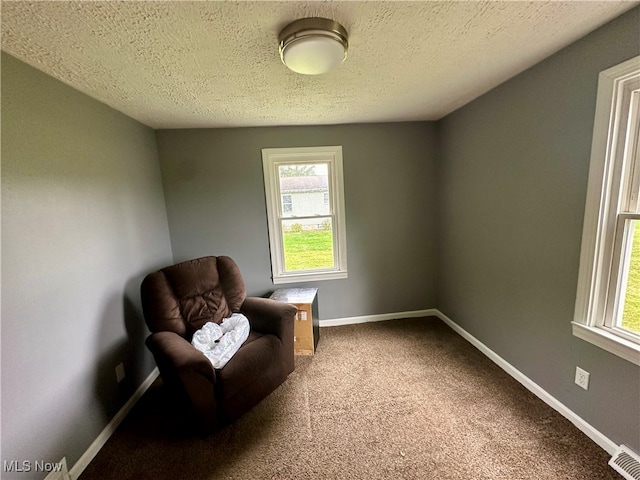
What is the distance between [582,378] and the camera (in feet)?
5.07

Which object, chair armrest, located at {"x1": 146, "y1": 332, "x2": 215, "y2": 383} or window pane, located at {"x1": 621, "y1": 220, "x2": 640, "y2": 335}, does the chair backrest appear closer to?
chair armrest, located at {"x1": 146, "y1": 332, "x2": 215, "y2": 383}

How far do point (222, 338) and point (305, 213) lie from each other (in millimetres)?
1535

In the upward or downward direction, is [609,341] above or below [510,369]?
above

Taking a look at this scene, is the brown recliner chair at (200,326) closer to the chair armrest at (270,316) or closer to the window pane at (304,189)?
the chair armrest at (270,316)

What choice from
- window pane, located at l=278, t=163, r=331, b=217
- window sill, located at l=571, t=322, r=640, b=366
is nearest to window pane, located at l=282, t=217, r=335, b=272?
window pane, located at l=278, t=163, r=331, b=217

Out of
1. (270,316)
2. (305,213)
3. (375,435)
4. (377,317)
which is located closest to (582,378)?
(375,435)

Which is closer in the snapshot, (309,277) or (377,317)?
(309,277)

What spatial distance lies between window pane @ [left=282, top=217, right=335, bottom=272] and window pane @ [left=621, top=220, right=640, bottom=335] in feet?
7.30

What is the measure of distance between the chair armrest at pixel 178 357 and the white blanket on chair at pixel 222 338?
0.62ft

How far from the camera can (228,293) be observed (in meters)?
2.35

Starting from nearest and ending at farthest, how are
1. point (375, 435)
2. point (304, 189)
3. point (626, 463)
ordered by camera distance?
point (626, 463) < point (375, 435) < point (304, 189)

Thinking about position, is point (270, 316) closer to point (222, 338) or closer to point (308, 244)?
point (222, 338)

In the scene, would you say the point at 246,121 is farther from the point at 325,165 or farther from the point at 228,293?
the point at 228,293

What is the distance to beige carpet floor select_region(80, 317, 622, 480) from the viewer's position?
142 centimetres
